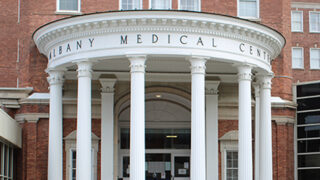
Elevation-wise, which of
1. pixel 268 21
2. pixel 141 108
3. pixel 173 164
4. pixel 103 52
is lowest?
pixel 173 164

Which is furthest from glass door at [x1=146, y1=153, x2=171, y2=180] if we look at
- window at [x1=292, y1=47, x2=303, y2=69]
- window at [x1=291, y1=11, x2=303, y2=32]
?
window at [x1=291, y1=11, x2=303, y2=32]

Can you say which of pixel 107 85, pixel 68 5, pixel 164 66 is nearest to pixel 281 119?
pixel 164 66

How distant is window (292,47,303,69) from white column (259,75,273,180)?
2699 cm

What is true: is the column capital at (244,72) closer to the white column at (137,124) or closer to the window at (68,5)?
the white column at (137,124)

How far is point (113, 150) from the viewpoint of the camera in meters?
29.4

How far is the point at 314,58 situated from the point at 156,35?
33052mm

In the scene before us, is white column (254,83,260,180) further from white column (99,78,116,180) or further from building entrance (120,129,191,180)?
white column (99,78,116,180)

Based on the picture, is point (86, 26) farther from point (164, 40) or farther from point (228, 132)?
point (228, 132)

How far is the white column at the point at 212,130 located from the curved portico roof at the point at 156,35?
4986 mm

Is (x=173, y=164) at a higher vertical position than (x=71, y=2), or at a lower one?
lower

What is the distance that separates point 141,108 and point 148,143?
357 inches

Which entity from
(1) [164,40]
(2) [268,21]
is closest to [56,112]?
(1) [164,40]

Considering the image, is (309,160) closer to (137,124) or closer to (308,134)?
(308,134)

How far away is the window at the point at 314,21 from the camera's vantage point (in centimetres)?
5416
